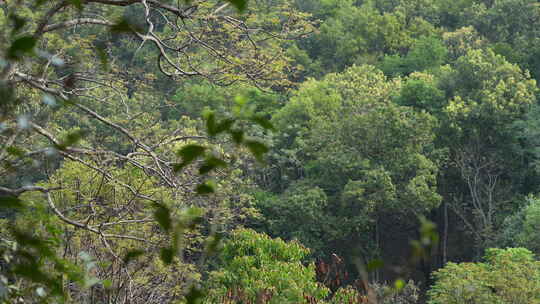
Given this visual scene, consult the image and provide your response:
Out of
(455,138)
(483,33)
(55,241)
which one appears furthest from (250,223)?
(55,241)

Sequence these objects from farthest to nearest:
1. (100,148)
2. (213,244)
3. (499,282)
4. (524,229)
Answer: (524,229) → (499,282) → (100,148) → (213,244)

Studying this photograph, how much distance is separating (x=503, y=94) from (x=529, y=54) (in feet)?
10.6

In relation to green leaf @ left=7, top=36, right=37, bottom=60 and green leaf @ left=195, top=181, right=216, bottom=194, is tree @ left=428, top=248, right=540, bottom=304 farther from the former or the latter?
green leaf @ left=7, top=36, right=37, bottom=60

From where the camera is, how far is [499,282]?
13891 millimetres

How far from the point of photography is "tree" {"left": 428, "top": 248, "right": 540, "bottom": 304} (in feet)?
44.9

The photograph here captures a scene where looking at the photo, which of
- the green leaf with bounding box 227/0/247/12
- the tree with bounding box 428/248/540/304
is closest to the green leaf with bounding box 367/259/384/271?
the green leaf with bounding box 227/0/247/12

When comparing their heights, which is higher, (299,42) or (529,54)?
(529,54)

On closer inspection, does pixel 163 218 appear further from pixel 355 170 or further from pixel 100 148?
pixel 355 170

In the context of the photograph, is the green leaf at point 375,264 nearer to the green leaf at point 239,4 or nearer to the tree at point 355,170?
the green leaf at point 239,4

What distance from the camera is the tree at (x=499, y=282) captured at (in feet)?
44.9

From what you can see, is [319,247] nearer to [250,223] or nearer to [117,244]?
[250,223]

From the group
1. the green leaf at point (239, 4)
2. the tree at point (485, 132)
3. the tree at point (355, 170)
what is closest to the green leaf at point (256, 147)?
the green leaf at point (239, 4)

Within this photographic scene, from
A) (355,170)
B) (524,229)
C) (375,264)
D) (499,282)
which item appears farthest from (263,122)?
(355,170)

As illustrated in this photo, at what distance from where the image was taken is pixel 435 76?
22.7 metres
